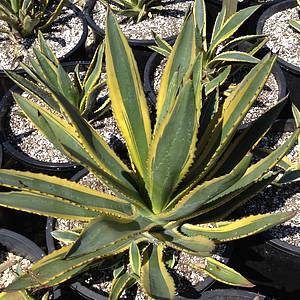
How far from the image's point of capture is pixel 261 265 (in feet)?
6.15

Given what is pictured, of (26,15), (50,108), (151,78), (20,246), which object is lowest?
(20,246)

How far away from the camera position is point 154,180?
1.24 m

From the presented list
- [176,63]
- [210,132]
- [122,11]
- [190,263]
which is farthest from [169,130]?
[122,11]

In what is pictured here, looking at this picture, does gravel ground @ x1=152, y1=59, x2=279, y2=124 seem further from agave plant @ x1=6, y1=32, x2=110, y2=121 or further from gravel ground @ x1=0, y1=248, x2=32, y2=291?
gravel ground @ x1=0, y1=248, x2=32, y2=291

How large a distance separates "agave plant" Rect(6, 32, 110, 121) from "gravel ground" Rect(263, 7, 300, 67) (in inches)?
32.3

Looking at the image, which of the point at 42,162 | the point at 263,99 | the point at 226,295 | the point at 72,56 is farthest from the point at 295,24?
the point at 226,295

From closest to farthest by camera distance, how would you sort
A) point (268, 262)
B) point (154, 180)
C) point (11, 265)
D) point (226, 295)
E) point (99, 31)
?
1. point (154, 180)
2. point (226, 295)
3. point (11, 265)
4. point (268, 262)
5. point (99, 31)

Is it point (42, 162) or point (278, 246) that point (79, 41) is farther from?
point (278, 246)

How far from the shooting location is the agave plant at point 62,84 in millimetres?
1916

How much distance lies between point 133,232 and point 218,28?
1.13 metres

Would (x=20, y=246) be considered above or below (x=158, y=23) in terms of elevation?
below

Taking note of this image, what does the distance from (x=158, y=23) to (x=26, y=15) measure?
63 cm

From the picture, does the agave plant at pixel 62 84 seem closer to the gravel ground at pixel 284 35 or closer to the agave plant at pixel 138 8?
the agave plant at pixel 138 8

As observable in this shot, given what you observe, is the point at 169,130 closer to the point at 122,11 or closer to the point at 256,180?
the point at 256,180
